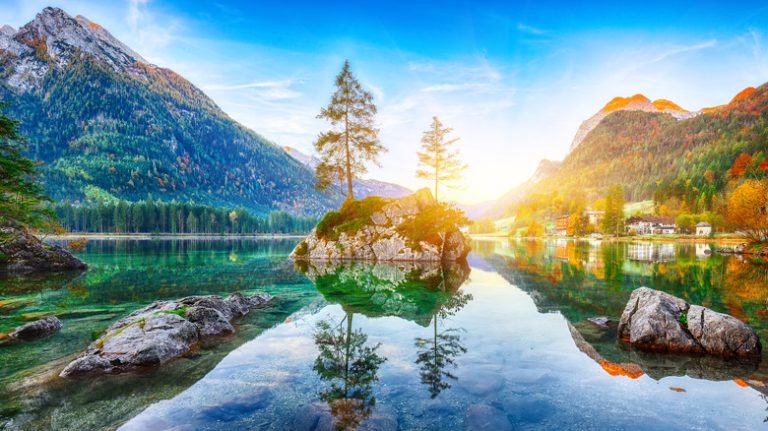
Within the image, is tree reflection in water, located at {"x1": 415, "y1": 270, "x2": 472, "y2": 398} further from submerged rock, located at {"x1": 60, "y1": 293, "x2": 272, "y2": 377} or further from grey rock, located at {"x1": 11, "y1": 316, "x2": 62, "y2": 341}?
grey rock, located at {"x1": 11, "y1": 316, "x2": 62, "y2": 341}

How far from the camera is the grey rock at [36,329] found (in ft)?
39.9

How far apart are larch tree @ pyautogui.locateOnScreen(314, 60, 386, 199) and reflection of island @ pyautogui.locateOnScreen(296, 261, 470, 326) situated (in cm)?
1799

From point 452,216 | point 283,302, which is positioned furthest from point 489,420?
point 452,216

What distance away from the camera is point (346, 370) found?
945cm

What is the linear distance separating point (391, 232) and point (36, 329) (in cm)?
3202

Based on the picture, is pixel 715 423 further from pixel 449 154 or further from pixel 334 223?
pixel 449 154

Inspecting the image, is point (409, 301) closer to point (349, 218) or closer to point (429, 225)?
point (429, 225)

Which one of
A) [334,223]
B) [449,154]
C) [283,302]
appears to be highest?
[449,154]

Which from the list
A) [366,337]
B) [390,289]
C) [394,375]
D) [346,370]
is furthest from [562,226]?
[346,370]

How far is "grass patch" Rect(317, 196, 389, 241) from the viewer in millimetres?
42844

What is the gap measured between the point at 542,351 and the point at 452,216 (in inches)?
1178

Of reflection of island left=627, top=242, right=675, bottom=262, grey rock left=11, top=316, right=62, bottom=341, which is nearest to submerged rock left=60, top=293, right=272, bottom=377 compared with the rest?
grey rock left=11, top=316, right=62, bottom=341

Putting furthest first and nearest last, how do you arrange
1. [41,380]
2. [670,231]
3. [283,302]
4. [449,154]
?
[670,231]
[449,154]
[283,302]
[41,380]

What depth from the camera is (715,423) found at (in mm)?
6699
